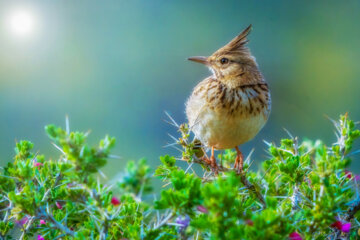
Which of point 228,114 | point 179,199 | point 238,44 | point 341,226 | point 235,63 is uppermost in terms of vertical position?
point 238,44

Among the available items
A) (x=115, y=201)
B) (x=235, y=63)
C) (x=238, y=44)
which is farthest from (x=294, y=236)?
(x=238, y=44)

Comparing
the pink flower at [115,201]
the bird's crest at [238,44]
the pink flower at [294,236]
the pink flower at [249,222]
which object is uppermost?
the bird's crest at [238,44]

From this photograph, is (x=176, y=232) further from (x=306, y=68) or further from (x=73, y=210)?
(x=306, y=68)

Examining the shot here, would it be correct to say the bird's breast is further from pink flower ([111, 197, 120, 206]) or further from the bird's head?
pink flower ([111, 197, 120, 206])

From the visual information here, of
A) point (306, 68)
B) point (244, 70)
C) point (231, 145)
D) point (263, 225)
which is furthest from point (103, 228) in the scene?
point (306, 68)

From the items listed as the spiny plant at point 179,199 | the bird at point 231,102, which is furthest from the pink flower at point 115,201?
the bird at point 231,102

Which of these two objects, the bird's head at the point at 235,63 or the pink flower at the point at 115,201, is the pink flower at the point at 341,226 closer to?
the pink flower at the point at 115,201

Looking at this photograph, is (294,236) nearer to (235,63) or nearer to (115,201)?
(115,201)
